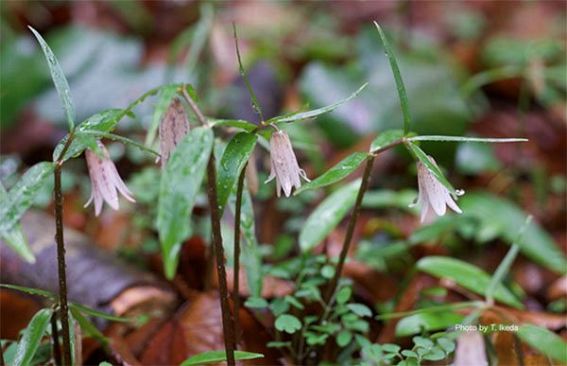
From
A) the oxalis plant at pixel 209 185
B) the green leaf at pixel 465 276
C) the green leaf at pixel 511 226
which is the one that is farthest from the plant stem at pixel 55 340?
the green leaf at pixel 511 226

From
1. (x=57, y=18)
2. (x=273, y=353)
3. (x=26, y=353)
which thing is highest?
(x=57, y=18)

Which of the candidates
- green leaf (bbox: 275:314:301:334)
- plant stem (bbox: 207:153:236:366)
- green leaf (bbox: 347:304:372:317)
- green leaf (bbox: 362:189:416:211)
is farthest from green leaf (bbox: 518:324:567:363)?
green leaf (bbox: 362:189:416:211)

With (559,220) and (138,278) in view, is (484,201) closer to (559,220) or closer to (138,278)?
(559,220)

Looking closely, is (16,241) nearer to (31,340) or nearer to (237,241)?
(31,340)

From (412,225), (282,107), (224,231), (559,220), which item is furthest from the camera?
(282,107)

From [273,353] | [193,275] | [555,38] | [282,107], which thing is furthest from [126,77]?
[555,38]
